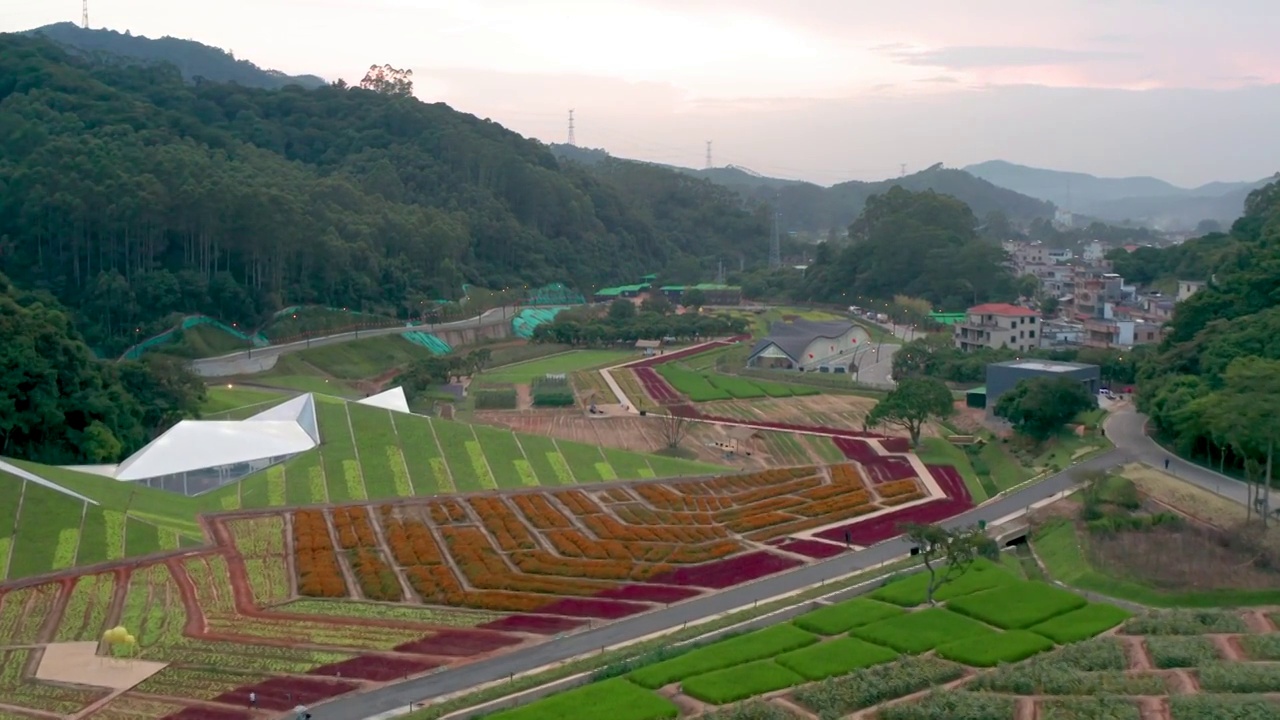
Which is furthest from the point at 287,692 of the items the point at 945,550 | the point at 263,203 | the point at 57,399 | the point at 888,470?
the point at 263,203

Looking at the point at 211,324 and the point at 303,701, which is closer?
the point at 303,701

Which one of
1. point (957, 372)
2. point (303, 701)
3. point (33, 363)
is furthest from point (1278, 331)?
point (33, 363)

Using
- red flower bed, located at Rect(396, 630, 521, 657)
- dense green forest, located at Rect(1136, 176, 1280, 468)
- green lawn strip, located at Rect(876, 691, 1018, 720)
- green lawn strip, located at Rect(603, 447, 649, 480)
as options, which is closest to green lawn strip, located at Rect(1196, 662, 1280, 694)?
green lawn strip, located at Rect(876, 691, 1018, 720)

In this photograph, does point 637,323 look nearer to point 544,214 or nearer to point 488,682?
point 544,214

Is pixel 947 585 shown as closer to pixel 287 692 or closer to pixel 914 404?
pixel 287 692

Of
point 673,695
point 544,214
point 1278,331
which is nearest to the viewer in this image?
point 673,695

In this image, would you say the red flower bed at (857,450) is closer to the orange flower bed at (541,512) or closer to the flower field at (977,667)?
the orange flower bed at (541,512)

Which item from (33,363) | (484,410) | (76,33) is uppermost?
(76,33)
